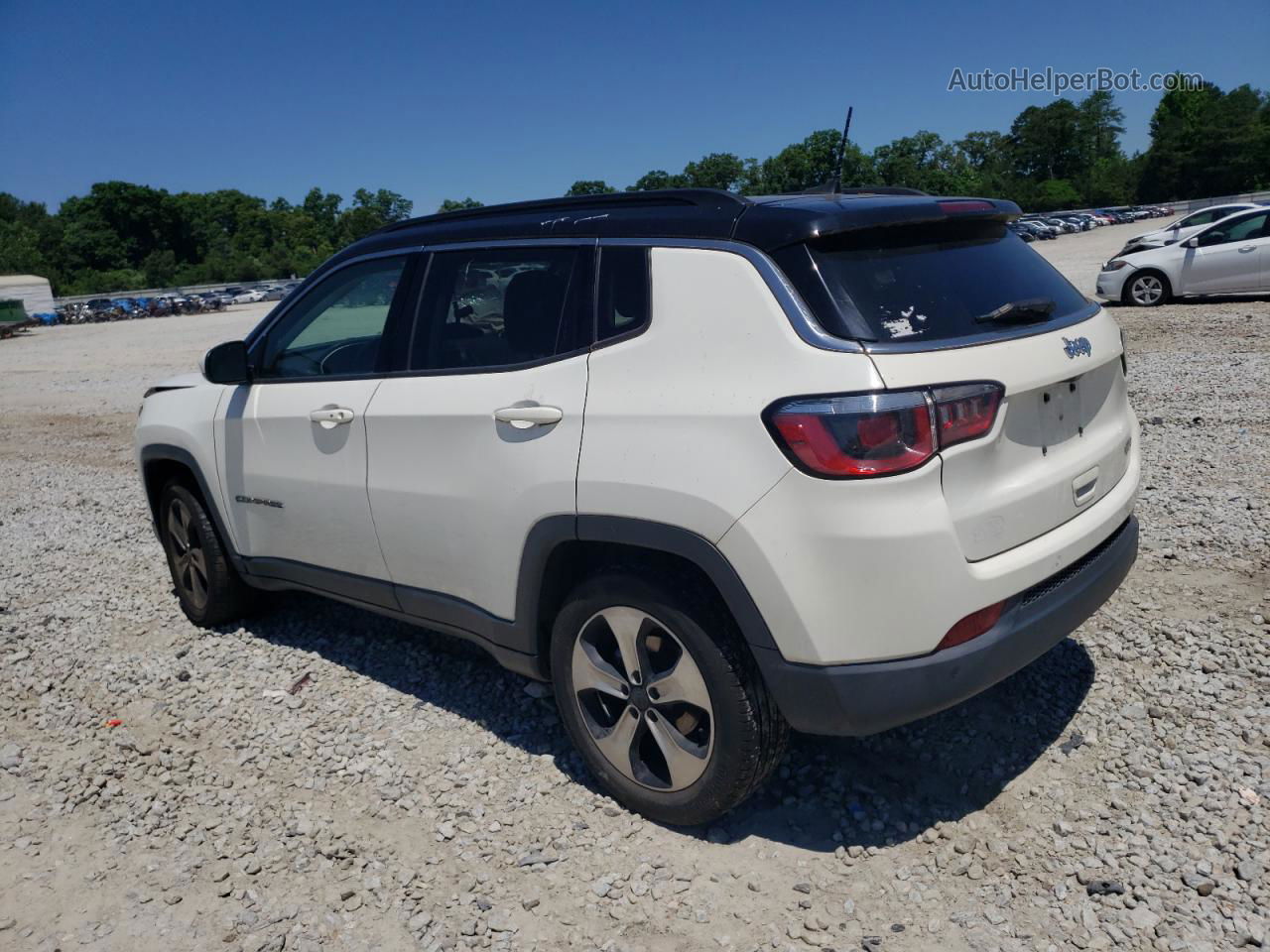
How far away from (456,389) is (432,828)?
150 cm

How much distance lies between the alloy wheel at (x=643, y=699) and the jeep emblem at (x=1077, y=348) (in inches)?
57.7

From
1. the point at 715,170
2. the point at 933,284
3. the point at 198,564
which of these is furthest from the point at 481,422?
the point at 715,170

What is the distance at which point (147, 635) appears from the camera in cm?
499

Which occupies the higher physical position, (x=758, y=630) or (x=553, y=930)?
(x=758, y=630)

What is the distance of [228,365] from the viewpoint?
14.0 ft

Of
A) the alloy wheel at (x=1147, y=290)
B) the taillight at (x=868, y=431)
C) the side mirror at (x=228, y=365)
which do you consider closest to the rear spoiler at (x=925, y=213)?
the taillight at (x=868, y=431)

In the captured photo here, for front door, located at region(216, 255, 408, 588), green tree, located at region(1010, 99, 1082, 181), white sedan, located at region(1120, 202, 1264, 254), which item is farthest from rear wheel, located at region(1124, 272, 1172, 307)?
green tree, located at region(1010, 99, 1082, 181)

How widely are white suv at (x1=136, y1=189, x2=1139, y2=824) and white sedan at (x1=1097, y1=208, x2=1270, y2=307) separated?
1344 centimetres

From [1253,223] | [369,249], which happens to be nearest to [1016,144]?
[1253,223]

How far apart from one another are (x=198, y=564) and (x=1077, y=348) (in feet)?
13.7

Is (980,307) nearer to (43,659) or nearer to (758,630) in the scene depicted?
(758,630)

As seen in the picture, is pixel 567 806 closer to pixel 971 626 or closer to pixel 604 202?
pixel 971 626

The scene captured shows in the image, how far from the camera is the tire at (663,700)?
2.77 metres

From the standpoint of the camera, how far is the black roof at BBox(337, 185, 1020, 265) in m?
2.73
